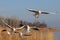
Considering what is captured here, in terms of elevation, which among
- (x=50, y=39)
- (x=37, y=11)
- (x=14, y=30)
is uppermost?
(x=37, y=11)

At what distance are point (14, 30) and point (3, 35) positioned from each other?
165 inches

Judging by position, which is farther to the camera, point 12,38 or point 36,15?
point 12,38

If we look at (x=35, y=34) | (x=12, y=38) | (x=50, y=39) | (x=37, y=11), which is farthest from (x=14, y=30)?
(x=50, y=39)

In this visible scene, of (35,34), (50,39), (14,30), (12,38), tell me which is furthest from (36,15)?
(50,39)

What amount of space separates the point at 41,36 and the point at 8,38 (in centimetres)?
203

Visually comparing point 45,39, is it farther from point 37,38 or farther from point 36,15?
point 36,15

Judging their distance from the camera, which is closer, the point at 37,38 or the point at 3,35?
the point at 3,35

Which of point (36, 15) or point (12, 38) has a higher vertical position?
point (36, 15)

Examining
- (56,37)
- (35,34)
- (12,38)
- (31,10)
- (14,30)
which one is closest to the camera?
(31,10)

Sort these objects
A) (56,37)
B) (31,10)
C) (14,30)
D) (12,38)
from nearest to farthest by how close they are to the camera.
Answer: (31,10) < (14,30) < (12,38) < (56,37)

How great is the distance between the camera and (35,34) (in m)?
10.4

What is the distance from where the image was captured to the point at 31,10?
13.0 ft

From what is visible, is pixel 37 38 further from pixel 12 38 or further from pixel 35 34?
pixel 12 38

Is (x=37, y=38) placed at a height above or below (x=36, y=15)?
below
